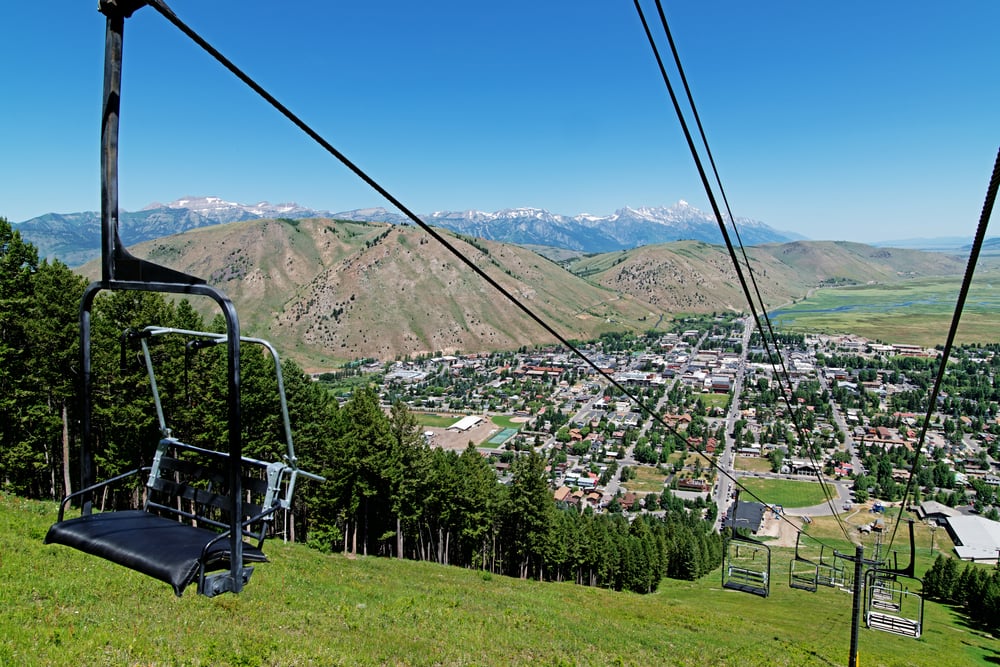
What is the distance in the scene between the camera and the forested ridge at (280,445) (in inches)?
848

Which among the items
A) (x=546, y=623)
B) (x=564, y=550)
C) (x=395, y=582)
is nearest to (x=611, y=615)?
(x=546, y=623)

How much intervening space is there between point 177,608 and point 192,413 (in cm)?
1355

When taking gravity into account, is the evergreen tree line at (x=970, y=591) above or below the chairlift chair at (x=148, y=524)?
below

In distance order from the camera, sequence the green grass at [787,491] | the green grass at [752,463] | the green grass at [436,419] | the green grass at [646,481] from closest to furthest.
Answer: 1. the green grass at [787,491]
2. the green grass at [646,481]
3. the green grass at [752,463]
4. the green grass at [436,419]

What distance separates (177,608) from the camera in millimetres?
11117

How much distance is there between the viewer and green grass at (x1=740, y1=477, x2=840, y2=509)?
87444 millimetres

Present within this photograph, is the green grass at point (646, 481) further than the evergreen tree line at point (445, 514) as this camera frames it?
Yes

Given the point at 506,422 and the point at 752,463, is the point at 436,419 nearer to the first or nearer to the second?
the point at 506,422

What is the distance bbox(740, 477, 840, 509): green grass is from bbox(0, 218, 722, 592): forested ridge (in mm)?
52960

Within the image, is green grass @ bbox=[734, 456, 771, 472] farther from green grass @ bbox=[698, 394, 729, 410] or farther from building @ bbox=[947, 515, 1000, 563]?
green grass @ bbox=[698, 394, 729, 410]

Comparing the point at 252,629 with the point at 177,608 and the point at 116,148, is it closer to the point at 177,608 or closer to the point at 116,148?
the point at 177,608

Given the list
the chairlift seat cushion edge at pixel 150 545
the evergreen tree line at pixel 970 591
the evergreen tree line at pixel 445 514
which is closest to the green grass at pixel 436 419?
the evergreen tree line at pixel 445 514

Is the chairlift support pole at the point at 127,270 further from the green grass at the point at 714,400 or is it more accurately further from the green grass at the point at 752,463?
the green grass at the point at 714,400

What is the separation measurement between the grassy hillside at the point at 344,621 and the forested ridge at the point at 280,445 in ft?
14.9
